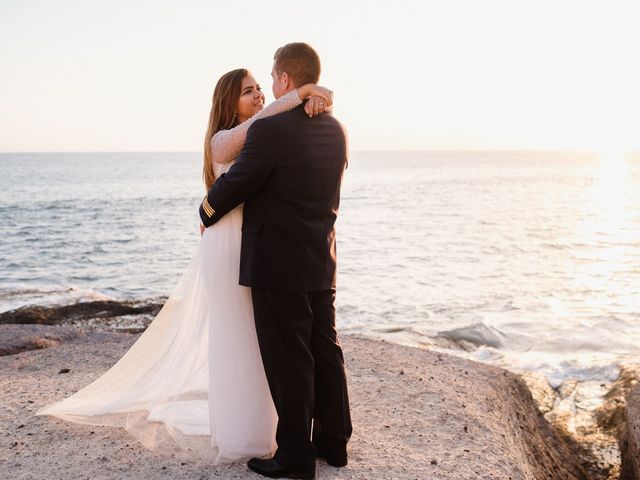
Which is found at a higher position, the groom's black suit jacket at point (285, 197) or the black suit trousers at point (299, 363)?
the groom's black suit jacket at point (285, 197)

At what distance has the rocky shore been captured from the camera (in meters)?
4.43

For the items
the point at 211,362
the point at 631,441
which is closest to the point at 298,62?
the point at 211,362

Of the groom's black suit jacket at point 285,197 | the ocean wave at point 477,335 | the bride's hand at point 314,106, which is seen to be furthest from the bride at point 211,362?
the ocean wave at point 477,335

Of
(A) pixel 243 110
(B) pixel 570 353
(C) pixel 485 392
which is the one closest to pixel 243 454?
Answer: (A) pixel 243 110

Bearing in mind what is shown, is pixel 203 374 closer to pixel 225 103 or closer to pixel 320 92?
pixel 225 103

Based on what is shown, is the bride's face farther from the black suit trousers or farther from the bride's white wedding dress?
the black suit trousers

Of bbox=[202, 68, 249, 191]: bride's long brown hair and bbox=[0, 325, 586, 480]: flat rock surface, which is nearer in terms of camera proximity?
bbox=[202, 68, 249, 191]: bride's long brown hair

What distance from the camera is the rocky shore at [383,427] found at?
4.43 metres

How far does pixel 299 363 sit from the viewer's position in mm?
4035

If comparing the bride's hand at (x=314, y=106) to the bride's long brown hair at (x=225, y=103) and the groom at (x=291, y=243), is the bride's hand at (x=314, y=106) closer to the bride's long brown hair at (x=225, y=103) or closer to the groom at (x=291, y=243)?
the groom at (x=291, y=243)

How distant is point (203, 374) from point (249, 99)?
1.94 metres

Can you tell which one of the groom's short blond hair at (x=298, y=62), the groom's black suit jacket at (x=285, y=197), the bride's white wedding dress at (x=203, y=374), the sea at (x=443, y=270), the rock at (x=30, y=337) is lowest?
the sea at (x=443, y=270)

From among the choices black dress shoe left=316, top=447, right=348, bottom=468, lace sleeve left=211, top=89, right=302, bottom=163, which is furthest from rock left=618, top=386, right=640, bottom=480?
lace sleeve left=211, top=89, right=302, bottom=163

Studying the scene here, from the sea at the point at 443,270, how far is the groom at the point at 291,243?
5.34 metres
